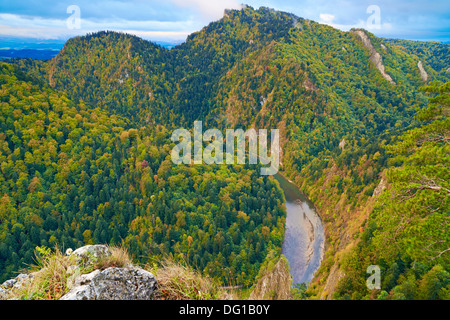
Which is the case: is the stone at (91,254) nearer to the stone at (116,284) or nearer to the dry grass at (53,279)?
the dry grass at (53,279)

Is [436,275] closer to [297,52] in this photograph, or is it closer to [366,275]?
[366,275]

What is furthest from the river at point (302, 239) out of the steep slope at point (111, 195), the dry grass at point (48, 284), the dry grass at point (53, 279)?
the dry grass at point (48, 284)

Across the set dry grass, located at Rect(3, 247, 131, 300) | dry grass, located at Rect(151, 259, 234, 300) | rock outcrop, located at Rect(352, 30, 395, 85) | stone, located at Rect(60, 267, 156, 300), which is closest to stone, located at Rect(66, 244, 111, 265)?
dry grass, located at Rect(3, 247, 131, 300)

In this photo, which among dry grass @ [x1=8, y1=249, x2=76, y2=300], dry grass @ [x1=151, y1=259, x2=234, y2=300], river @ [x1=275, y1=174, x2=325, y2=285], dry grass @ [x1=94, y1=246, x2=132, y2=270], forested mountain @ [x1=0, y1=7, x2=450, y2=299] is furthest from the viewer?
river @ [x1=275, y1=174, x2=325, y2=285]

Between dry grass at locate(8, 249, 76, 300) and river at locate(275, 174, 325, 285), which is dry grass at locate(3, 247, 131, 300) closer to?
dry grass at locate(8, 249, 76, 300)

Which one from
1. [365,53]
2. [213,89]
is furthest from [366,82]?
[213,89]
